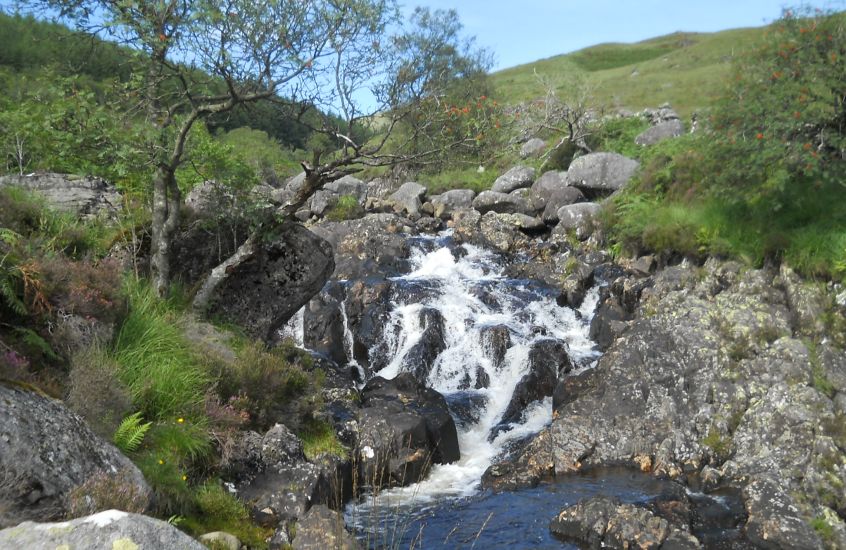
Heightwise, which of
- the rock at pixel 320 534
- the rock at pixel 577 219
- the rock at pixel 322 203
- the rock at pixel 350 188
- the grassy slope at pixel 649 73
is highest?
the grassy slope at pixel 649 73

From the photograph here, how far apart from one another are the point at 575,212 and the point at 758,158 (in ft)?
33.7

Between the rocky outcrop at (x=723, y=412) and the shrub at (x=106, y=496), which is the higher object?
the shrub at (x=106, y=496)

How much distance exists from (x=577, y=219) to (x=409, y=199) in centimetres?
901

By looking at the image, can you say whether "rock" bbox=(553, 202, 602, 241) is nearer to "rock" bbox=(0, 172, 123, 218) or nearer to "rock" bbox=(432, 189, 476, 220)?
"rock" bbox=(432, 189, 476, 220)

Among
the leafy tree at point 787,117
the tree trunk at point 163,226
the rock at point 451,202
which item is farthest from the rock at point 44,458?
the rock at point 451,202

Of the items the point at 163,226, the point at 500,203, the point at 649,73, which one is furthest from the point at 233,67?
the point at 649,73

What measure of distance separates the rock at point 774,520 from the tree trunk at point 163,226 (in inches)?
383

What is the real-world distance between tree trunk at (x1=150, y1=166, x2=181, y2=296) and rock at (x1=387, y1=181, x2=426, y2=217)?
1671cm

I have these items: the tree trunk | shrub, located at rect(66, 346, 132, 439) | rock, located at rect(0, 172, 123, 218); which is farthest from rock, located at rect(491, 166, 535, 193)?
shrub, located at rect(66, 346, 132, 439)

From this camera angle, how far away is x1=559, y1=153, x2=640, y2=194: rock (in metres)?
24.0

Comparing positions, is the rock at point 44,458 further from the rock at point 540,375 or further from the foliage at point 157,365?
the rock at point 540,375

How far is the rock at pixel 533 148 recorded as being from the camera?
33750 millimetres

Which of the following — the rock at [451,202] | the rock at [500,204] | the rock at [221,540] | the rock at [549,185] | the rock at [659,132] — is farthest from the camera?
the rock at [659,132]

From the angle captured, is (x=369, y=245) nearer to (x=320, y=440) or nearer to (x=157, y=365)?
(x=320, y=440)
